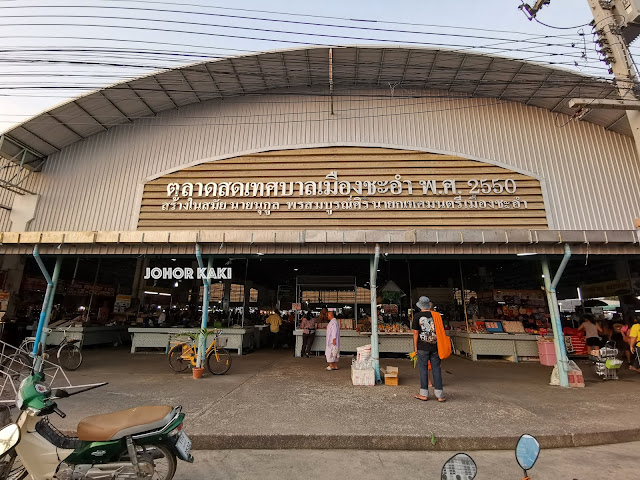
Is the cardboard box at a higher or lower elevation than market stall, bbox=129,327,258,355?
lower

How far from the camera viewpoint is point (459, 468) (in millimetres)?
2000

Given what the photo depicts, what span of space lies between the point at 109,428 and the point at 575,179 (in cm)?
1154

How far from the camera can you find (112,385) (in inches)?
270

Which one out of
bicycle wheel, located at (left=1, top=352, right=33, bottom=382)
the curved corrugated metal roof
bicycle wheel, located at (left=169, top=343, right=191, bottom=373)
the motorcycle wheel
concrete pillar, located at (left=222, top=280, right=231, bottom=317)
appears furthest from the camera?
concrete pillar, located at (left=222, top=280, right=231, bottom=317)

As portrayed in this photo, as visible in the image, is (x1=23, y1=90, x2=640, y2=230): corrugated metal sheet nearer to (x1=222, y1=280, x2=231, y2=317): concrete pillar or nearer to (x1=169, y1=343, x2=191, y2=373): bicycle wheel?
(x1=169, y1=343, x2=191, y2=373): bicycle wheel

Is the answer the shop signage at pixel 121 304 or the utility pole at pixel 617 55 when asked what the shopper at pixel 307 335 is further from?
the utility pole at pixel 617 55

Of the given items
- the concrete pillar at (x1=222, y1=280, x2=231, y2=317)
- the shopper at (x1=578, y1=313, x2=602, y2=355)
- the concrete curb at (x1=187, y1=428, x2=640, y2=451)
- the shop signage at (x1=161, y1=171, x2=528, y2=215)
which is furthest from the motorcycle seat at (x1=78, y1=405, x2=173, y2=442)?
the shopper at (x1=578, y1=313, x2=602, y2=355)

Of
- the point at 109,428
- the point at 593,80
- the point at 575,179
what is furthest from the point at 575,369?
the point at 109,428

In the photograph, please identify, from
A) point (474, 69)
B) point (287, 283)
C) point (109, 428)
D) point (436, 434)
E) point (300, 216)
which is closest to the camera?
point (109, 428)

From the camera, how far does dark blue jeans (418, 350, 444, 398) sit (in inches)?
232

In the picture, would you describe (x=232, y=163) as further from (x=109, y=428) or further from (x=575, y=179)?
(x=575, y=179)

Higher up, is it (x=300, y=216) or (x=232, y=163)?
(x=232, y=163)

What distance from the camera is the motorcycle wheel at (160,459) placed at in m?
3.04

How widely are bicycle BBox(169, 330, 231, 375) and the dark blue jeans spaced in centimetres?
487
